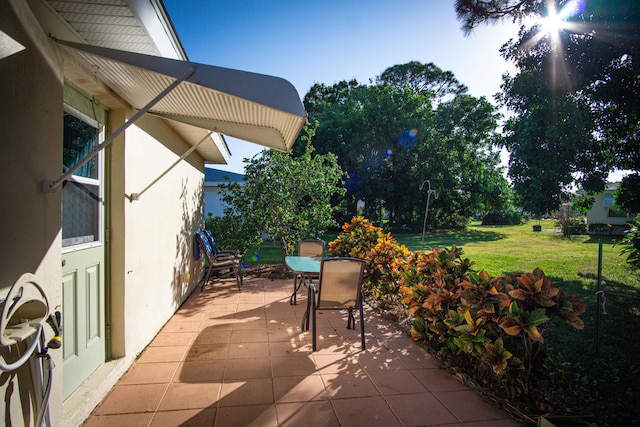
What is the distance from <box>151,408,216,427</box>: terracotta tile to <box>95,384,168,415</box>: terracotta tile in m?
0.16

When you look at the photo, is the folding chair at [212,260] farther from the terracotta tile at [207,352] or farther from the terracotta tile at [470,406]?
the terracotta tile at [470,406]

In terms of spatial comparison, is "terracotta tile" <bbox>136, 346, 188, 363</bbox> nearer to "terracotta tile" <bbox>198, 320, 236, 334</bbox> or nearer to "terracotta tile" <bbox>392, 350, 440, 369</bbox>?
"terracotta tile" <bbox>198, 320, 236, 334</bbox>

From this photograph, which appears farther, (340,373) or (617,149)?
(617,149)

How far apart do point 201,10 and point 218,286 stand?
5104mm

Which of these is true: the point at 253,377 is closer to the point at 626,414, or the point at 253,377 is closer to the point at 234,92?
the point at 234,92

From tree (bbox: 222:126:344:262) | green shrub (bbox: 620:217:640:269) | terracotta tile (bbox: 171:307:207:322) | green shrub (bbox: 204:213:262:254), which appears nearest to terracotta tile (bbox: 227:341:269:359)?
terracotta tile (bbox: 171:307:207:322)

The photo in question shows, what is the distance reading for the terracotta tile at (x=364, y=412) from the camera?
2.51 m

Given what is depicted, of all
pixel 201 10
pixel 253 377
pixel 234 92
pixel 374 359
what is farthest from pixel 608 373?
pixel 201 10

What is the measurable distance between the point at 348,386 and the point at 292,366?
0.66 meters

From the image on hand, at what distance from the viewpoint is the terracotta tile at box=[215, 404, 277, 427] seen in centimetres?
245

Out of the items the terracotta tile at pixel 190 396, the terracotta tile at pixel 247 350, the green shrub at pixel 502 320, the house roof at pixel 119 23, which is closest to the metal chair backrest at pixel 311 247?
the terracotta tile at pixel 247 350

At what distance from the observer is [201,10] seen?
529cm

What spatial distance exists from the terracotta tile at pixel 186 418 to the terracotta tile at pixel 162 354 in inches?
40.6

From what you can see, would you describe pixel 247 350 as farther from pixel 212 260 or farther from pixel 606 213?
pixel 606 213
